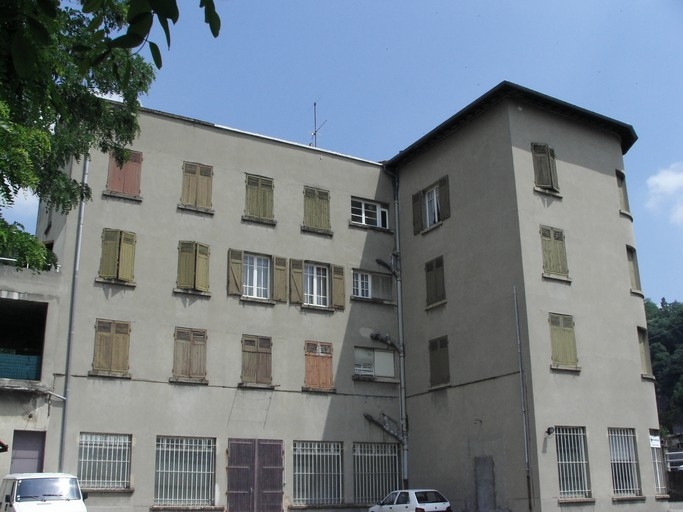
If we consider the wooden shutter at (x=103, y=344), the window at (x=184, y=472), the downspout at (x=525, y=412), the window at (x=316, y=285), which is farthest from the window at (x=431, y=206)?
the wooden shutter at (x=103, y=344)

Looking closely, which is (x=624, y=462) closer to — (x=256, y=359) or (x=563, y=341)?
(x=563, y=341)

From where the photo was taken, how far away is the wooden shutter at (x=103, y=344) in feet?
77.2

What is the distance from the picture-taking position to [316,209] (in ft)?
94.2

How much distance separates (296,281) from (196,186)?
481 cm

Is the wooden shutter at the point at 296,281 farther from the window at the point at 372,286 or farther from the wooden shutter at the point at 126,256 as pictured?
the wooden shutter at the point at 126,256

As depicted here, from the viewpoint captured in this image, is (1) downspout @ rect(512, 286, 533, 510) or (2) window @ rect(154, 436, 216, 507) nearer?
(1) downspout @ rect(512, 286, 533, 510)

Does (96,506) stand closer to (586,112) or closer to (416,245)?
(416,245)

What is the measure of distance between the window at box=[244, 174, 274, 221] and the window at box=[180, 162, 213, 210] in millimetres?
1448

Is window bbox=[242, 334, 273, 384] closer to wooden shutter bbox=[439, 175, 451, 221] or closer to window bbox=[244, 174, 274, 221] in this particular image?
window bbox=[244, 174, 274, 221]

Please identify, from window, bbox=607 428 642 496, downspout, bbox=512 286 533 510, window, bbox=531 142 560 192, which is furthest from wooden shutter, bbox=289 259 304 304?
window, bbox=607 428 642 496

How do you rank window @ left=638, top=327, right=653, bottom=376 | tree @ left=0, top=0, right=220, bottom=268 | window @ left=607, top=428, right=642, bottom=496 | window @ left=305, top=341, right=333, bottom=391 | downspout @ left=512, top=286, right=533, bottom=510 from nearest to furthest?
tree @ left=0, top=0, right=220, bottom=268, downspout @ left=512, top=286, right=533, bottom=510, window @ left=607, top=428, right=642, bottom=496, window @ left=638, top=327, right=653, bottom=376, window @ left=305, top=341, right=333, bottom=391

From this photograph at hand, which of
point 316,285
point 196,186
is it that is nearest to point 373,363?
point 316,285

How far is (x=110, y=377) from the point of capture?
23.5m

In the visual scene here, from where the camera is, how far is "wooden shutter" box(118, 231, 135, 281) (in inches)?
965
